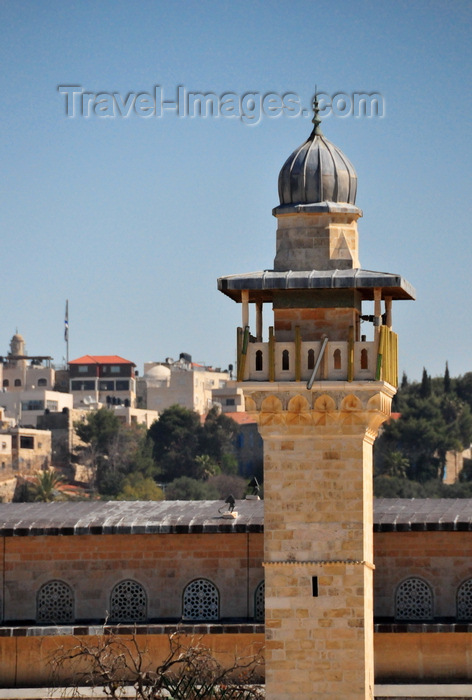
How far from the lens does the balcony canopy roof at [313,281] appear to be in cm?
2266

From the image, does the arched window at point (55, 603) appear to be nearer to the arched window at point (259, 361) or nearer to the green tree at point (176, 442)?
the arched window at point (259, 361)

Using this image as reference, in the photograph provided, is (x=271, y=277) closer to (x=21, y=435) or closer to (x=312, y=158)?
(x=312, y=158)

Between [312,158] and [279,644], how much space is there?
6.25 metres

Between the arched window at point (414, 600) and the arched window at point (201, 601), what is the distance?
2.97m

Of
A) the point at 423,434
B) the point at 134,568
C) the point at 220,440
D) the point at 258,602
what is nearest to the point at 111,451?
the point at 220,440

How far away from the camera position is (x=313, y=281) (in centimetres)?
2278

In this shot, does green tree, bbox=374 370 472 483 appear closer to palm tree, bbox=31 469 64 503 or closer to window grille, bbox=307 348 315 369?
Result: palm tree, bbox=31 469 64 503

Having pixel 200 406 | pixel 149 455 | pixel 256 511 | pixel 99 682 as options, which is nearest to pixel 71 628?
pixel 99 682

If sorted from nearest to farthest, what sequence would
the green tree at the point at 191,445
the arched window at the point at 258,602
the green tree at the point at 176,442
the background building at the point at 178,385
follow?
1. the arched window at the point at 258,602
2. the green tree at the point at 191,445
3. the green tree at the point at 176,442
4. the background building at the point at 178,385

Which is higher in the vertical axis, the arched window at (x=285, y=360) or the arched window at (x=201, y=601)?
the arched window at (x=285, y=360)

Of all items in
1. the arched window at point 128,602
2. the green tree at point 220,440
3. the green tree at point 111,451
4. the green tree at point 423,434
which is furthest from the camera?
the green tree at point 220,440

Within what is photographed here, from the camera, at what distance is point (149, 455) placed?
13988cm

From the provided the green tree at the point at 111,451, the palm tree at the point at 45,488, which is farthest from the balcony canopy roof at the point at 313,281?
the green tree at the point at 111,451

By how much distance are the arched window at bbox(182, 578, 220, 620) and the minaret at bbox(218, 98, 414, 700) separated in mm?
6631
